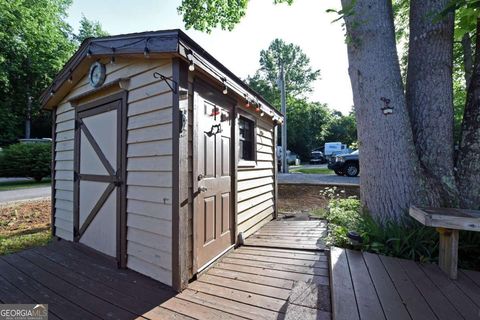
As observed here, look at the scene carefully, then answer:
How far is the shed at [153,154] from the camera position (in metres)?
2.43

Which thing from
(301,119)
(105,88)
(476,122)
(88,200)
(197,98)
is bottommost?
(88,200)

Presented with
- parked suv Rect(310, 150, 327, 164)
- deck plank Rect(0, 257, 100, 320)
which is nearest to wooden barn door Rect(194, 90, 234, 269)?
deck plank Rect(0, 257, 100, 320)

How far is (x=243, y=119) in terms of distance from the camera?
4.12m

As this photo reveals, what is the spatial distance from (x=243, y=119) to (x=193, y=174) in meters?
1.80

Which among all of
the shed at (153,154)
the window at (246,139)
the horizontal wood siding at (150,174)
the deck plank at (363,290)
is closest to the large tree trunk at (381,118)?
the deck plank at (363,290)

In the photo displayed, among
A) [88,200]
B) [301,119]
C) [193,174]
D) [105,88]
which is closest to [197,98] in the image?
[193,174]

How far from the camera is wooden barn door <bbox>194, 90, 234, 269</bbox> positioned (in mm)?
2734

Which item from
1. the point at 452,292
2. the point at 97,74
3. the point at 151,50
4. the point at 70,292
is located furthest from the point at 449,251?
the point at 97,74

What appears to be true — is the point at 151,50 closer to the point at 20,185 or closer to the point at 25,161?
the point at 20,185

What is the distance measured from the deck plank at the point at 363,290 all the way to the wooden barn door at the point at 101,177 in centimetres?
244

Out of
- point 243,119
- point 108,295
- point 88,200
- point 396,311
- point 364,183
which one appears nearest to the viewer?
point 396,311

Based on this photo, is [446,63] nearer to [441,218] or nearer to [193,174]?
[441,218]

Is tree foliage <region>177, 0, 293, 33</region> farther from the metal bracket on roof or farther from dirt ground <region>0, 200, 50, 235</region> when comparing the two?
dirt ground <region>0, 200, 50, 235</region>

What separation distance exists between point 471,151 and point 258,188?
115 inches
